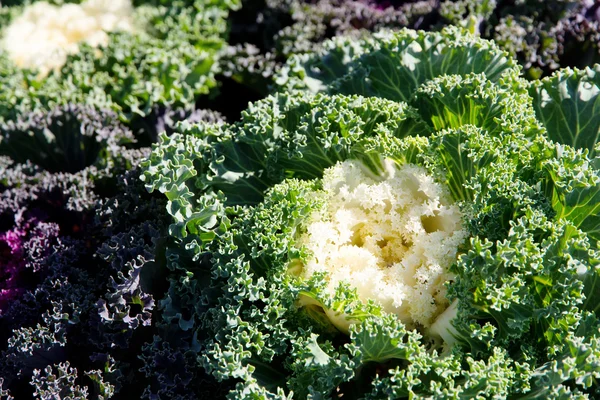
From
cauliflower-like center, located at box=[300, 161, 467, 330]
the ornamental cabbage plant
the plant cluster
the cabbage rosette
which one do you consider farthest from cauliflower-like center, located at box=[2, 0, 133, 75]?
cauliflower-like center, located at box=[300, 161, 467, 330]

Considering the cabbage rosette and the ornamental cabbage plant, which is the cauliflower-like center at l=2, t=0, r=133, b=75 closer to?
the cabbage rosette

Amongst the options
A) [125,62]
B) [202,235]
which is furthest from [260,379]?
[125,62]

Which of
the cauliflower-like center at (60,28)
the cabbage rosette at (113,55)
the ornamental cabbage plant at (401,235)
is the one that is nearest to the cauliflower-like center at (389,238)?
the ornamental cabbage plant at (401,235)

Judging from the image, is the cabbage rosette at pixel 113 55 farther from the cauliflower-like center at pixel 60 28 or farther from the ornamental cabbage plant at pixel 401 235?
the ornamental cabbage plant at pixel 401 235

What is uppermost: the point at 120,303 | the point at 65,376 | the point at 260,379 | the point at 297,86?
the point at 297,86

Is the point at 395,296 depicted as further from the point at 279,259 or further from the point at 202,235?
the point at 202,235

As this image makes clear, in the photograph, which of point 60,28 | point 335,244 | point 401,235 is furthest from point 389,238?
point 60,28

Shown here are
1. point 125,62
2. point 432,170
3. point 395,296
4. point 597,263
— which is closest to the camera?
point 597,263

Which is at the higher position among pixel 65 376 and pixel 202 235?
pixel 202 235
